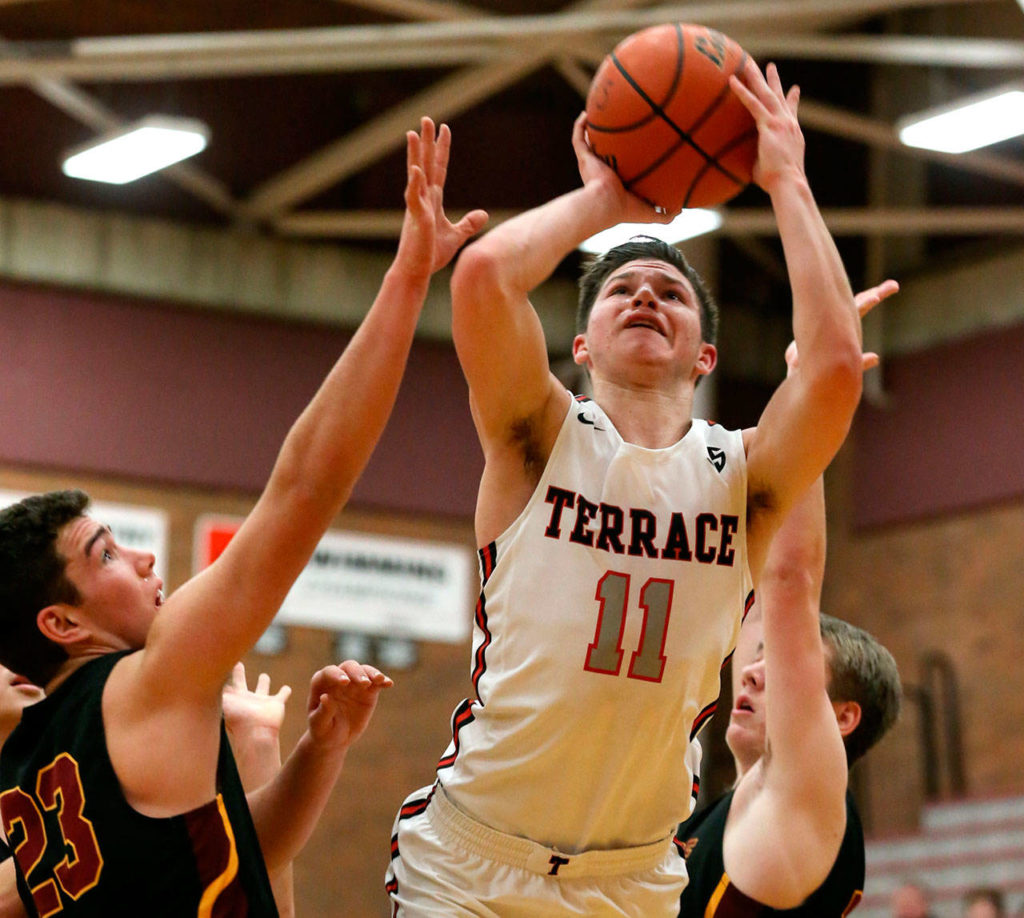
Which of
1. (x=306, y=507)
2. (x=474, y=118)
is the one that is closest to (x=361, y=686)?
(x=306, y=507)

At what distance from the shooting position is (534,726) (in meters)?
3.93

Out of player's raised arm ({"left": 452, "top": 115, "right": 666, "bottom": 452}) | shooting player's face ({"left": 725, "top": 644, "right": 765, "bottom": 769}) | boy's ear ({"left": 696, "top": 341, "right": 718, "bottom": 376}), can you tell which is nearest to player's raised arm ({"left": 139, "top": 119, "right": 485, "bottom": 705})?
player's raised arm ({"left": 452, "top": 115, "right": 666, "bottom": 452})

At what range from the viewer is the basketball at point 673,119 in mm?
4113

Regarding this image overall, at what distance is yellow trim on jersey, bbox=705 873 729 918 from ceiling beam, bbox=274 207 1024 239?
10.6 m

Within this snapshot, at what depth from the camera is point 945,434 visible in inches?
649

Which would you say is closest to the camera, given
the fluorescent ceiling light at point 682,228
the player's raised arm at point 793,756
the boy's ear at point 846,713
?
the player's raised arm at point 793,756

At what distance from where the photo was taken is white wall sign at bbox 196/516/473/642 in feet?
50.6

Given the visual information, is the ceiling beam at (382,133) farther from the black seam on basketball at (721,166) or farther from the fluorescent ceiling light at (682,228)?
the black seam on basketball at (721,166)

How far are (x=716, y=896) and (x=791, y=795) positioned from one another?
0.40 meters

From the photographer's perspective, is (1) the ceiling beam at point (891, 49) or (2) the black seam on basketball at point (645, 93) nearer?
(2) the black seam on basketball at point (645, 93)

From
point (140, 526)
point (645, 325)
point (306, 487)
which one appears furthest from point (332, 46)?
point (306, 487)

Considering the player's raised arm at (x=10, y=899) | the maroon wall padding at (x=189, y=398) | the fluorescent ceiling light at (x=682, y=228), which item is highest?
the fluorescent ceiling light at (x=682, y=228)

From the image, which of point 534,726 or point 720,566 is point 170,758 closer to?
point 534,726

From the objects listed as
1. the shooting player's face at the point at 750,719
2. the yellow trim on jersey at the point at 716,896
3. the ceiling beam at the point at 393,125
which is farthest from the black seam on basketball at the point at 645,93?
A: the ceiling beam at the point at 393,125
